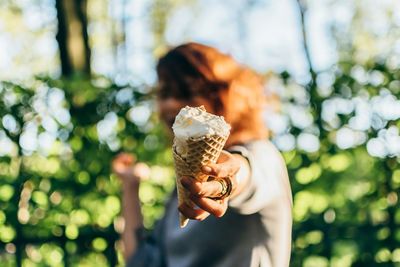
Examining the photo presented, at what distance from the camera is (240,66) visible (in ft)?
7.83

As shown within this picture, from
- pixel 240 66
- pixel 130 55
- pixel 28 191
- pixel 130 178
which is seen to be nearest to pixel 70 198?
pixel 28 191

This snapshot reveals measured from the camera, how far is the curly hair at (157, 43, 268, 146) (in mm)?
2295

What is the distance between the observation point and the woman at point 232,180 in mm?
1938

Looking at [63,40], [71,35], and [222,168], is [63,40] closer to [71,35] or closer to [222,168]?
[71,35]

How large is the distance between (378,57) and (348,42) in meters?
16.3

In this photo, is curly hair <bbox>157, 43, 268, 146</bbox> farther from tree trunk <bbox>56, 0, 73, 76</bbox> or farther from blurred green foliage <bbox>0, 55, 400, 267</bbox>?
tree trunk <bbox>56, 0, 73, 76</bbox>

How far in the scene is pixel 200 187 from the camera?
1.48m

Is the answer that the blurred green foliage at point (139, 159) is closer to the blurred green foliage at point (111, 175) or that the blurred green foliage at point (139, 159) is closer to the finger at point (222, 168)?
the blurred green foliage at point (111, 175)

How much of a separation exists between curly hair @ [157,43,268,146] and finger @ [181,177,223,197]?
0.75 metres

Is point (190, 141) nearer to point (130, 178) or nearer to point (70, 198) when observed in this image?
point (130, 178)

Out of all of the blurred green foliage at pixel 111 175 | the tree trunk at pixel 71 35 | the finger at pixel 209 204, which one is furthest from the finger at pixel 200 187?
the tree trunk at pixel 71 35

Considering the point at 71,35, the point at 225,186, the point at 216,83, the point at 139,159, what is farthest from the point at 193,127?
the point at 71,35

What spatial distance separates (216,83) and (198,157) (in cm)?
78

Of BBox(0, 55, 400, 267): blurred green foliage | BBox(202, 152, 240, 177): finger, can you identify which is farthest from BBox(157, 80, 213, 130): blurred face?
BBox(0, 55, 400, 267): blurred green foliage
